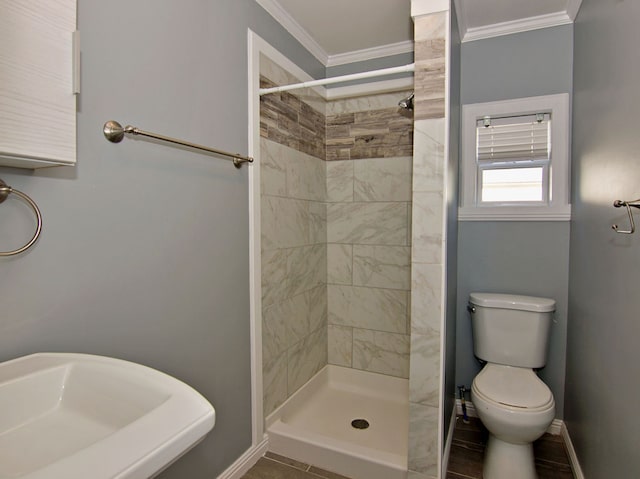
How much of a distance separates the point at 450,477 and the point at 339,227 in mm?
1677

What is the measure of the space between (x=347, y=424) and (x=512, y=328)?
45.6 inches

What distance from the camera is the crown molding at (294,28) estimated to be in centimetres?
206

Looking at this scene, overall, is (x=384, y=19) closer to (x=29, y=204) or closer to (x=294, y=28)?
(x=294, y=28)

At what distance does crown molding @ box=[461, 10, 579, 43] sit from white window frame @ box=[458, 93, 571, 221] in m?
0.42

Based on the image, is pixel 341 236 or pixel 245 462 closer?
pixel 245 462

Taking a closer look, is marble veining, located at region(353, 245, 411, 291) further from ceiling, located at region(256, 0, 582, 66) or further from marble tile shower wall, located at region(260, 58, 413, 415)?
ceiling, located at region(256, 0, 582, 66)

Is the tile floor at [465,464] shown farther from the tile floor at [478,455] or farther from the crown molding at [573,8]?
the crown molding at [573,8]

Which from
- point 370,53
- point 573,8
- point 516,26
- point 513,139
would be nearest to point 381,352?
point 513,139

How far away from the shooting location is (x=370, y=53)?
2689mm

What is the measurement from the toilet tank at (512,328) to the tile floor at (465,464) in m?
0.47

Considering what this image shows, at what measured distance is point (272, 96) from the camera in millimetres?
2170

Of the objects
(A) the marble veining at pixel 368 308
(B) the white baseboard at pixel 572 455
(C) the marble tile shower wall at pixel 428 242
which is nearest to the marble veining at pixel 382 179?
(A) the marble veining at pixel 368 308

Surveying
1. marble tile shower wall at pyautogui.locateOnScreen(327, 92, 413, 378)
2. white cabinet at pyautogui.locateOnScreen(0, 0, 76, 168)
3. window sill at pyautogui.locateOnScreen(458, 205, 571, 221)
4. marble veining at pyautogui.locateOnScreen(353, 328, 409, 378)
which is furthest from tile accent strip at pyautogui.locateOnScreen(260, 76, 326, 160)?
marble veining at pyautogui.locateOnScreen(353, 328, 409, 378)

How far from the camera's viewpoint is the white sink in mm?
662
